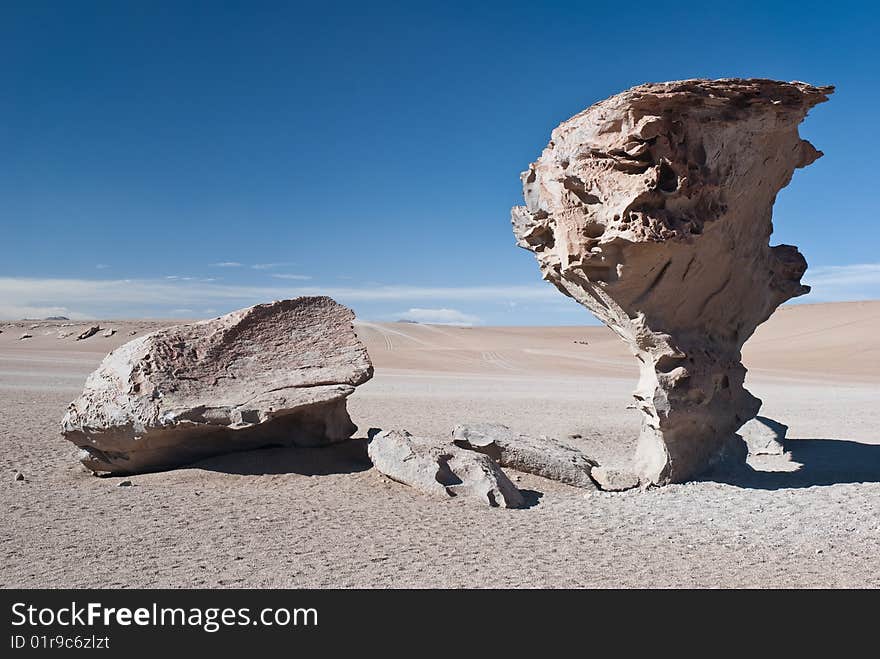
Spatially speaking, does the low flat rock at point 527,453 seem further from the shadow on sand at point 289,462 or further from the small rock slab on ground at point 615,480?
the shadow on sand at point 289,462

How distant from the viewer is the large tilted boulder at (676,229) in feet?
31.4

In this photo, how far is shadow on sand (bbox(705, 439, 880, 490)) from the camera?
35.8 ft

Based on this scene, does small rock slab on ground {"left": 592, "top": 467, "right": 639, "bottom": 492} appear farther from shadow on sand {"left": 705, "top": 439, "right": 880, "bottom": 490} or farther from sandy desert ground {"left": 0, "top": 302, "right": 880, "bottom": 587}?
shadow on sand {"left": 705, "top": 439, "right": 880, "bottom": 490}

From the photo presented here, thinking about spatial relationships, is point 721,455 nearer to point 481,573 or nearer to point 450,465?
point 450,465

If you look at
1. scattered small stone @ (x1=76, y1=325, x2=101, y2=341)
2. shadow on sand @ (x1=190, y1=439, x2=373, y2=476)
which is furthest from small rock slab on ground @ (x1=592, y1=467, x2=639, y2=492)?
scattered small stone @ (x1=76, y1=325, x2=101, y2=341)

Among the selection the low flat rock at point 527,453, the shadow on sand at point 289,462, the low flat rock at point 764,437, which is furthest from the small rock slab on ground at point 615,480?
the low flat rock at point 764,437

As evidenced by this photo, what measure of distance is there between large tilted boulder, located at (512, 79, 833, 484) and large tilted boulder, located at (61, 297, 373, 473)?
12.3 feet

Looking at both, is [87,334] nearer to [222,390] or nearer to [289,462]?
[222,390]

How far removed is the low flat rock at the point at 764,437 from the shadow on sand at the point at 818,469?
26 centimetres

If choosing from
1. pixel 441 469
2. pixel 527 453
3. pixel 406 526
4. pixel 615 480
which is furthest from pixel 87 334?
pixel 406 526

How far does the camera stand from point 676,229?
31.4 ft

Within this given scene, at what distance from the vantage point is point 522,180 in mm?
11375

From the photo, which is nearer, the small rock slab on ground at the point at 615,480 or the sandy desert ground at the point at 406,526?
the sandy desert ground at the point at 406,526

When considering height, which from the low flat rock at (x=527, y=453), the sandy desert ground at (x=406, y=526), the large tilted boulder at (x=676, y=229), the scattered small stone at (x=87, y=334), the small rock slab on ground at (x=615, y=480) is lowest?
the sandy desert ground at (x=406, y=526)
